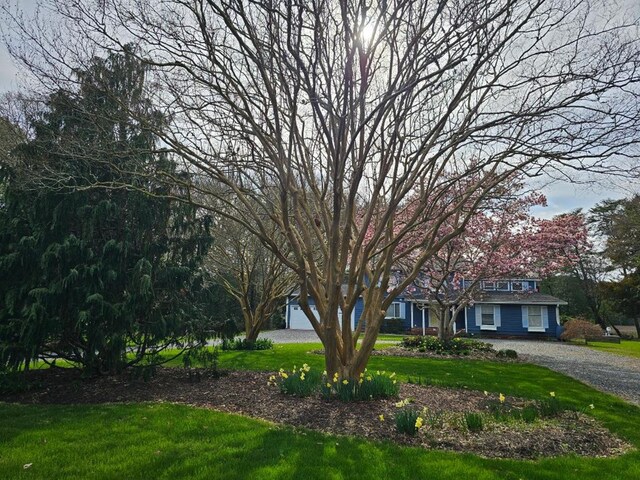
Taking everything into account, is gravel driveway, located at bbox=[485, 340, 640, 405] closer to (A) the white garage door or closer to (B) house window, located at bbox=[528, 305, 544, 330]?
(B) house window, located at bbox=[528, 305, 544, 330]

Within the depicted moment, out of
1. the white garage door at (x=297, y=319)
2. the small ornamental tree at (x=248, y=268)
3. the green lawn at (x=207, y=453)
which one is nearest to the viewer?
the green lawn at (x=207, y=453)

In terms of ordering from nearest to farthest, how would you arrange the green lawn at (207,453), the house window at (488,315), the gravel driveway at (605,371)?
the green lawn at (207,453)
the gravel driveway at (605,371)
the house window at (488,315)

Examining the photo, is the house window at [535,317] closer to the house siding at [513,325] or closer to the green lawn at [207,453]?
the house siding at [513,325]

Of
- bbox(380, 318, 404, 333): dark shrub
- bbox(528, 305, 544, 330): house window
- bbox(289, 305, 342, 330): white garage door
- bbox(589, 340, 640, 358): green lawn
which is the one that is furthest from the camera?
bbox(289, 305, 342, 330): white garage door

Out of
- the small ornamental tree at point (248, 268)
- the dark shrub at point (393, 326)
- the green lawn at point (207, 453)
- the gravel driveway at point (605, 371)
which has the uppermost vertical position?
the small ornamental tree at point (248, 268)

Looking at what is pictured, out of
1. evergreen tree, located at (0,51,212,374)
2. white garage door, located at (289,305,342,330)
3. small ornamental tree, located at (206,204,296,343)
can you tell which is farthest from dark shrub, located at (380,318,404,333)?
evergreen tree, located at (0,51,212,374)

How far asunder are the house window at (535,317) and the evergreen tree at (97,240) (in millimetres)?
25158

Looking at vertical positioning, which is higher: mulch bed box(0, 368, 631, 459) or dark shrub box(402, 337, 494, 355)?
dark shrub box(402, 337, 494, 355)

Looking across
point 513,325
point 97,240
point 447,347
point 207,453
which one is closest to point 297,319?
point 513,325

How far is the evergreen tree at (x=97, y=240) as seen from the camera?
6582 mm

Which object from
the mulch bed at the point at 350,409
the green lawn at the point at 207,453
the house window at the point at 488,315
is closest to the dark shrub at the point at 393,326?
the house window at the point at 488,315

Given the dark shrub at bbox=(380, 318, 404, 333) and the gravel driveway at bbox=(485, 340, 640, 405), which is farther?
the dark shrub at bbox=(380, 318, 404, 333)

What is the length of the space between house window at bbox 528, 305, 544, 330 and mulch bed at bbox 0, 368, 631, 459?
22.7 metres

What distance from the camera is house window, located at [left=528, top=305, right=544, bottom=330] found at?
1080 inches
